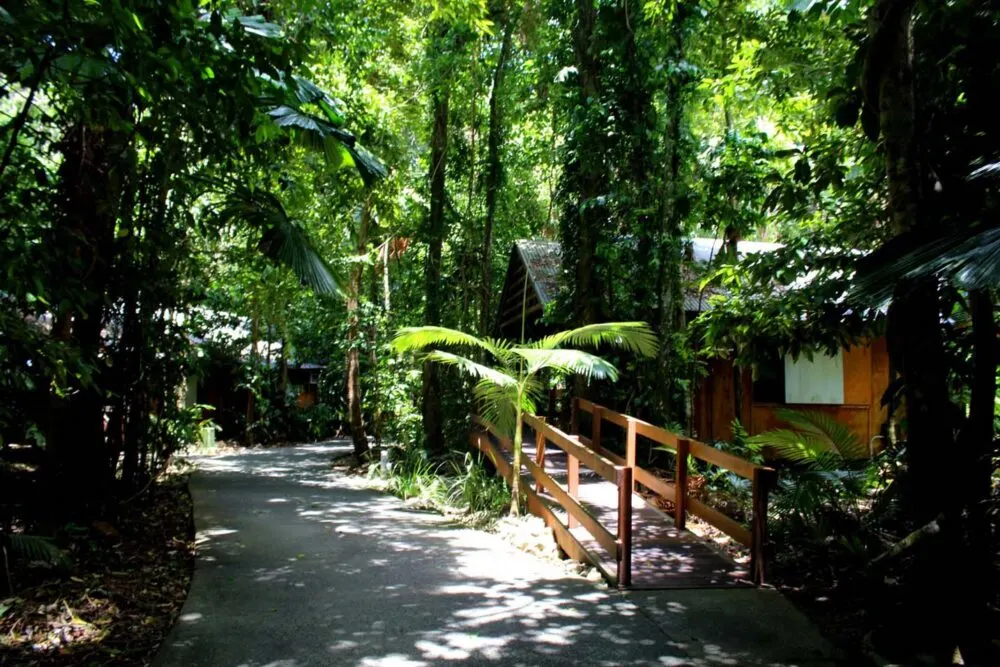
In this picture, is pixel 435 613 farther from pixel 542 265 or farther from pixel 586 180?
pixel 542 265

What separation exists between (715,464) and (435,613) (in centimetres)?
341

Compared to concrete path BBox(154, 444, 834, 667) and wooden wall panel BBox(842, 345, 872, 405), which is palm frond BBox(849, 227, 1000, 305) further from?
wooden wall panel BBox(842, 345, 872, 405)

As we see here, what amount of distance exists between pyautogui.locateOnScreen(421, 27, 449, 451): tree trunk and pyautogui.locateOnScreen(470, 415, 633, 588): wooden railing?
3295 millimetres

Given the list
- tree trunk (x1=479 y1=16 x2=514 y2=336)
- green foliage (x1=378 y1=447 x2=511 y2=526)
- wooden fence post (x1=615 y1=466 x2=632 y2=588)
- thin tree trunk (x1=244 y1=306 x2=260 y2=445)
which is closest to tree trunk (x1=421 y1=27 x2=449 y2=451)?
green foliage (x1=378 y1=447 x2=511 y2=526)

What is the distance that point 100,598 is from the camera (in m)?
5.76

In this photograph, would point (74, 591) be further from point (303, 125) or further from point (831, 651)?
point (831, 651)

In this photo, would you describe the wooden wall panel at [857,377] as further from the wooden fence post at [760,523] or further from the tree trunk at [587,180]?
the wooden fence post at [760,523]

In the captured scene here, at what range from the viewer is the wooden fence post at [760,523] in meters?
5.71

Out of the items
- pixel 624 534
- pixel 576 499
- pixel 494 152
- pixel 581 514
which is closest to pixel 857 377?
pixel 494 152

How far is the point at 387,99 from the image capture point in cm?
1438

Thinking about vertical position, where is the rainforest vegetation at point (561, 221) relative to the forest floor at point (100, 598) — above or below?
above

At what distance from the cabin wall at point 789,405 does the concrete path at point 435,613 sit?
237 inches

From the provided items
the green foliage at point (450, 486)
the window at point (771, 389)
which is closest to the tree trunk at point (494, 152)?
the green foliage at point (450, 486)

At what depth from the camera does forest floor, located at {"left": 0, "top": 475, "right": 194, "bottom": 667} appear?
4812 mm
